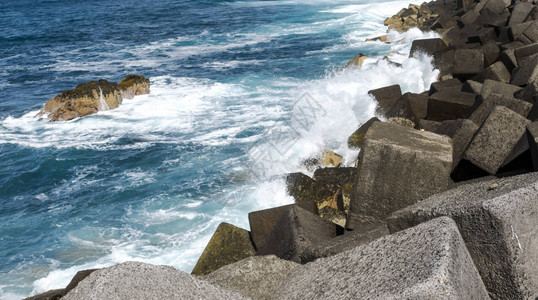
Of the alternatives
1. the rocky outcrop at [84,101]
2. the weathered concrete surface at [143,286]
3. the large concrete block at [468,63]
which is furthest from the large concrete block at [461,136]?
the rocky outcrop at [84,101]

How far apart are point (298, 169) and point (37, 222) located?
3.78m

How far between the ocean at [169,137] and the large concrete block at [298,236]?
1.92 metres

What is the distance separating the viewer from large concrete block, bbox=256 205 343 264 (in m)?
3.34

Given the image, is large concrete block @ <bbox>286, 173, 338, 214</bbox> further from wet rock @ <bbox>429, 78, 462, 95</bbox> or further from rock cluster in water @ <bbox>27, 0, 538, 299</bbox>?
wet rock @ <bbox>429, 78, 462, 95</bbox>

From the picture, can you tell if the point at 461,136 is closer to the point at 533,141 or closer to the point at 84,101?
the point at 533,141

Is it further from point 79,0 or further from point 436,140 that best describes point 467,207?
point 79,0

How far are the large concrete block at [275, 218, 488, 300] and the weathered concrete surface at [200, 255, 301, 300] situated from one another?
0.64 ft

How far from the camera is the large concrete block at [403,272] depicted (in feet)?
6.20

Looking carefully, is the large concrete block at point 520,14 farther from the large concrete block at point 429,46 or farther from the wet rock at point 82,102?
the wet rock at point 82,102

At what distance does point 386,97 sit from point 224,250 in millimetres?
4225

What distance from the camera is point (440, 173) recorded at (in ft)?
12.7

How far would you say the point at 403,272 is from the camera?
2.04 m

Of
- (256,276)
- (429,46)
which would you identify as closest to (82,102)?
(429,46)

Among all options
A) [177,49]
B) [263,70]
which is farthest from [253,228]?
[177,49]
